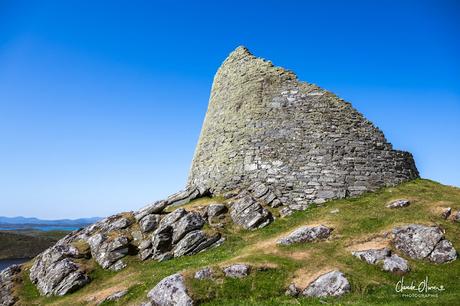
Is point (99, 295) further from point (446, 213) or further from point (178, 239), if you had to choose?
point (446, 213)

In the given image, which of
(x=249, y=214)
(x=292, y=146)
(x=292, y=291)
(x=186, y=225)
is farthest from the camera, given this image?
(x=292, y=146)

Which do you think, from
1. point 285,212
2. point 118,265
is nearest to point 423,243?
point 285,212

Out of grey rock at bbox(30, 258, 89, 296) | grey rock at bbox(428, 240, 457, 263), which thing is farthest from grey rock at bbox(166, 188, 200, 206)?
grey rock at bbox(428, 240, 457, 263)

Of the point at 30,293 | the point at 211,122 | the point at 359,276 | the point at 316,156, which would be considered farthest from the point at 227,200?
the point at 30,293

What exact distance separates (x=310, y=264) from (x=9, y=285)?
1982 cm

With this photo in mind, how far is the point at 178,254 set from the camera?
22.0 m

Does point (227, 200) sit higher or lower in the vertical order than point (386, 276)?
higher

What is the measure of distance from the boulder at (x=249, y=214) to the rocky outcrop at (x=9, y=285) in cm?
1473

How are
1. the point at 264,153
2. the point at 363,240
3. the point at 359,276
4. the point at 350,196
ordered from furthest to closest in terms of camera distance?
the point at 264,153, the point at 350,196, the point at 363,240, the point at 359,276

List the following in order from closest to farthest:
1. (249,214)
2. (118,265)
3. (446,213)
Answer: (446,213)
(118,265)
(249,214)

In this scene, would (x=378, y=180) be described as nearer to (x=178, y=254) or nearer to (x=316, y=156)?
(x=316, y=156)

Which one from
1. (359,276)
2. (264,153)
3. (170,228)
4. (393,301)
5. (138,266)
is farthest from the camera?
(264,153)

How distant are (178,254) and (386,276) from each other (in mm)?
11886

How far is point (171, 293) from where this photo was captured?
15906mm
